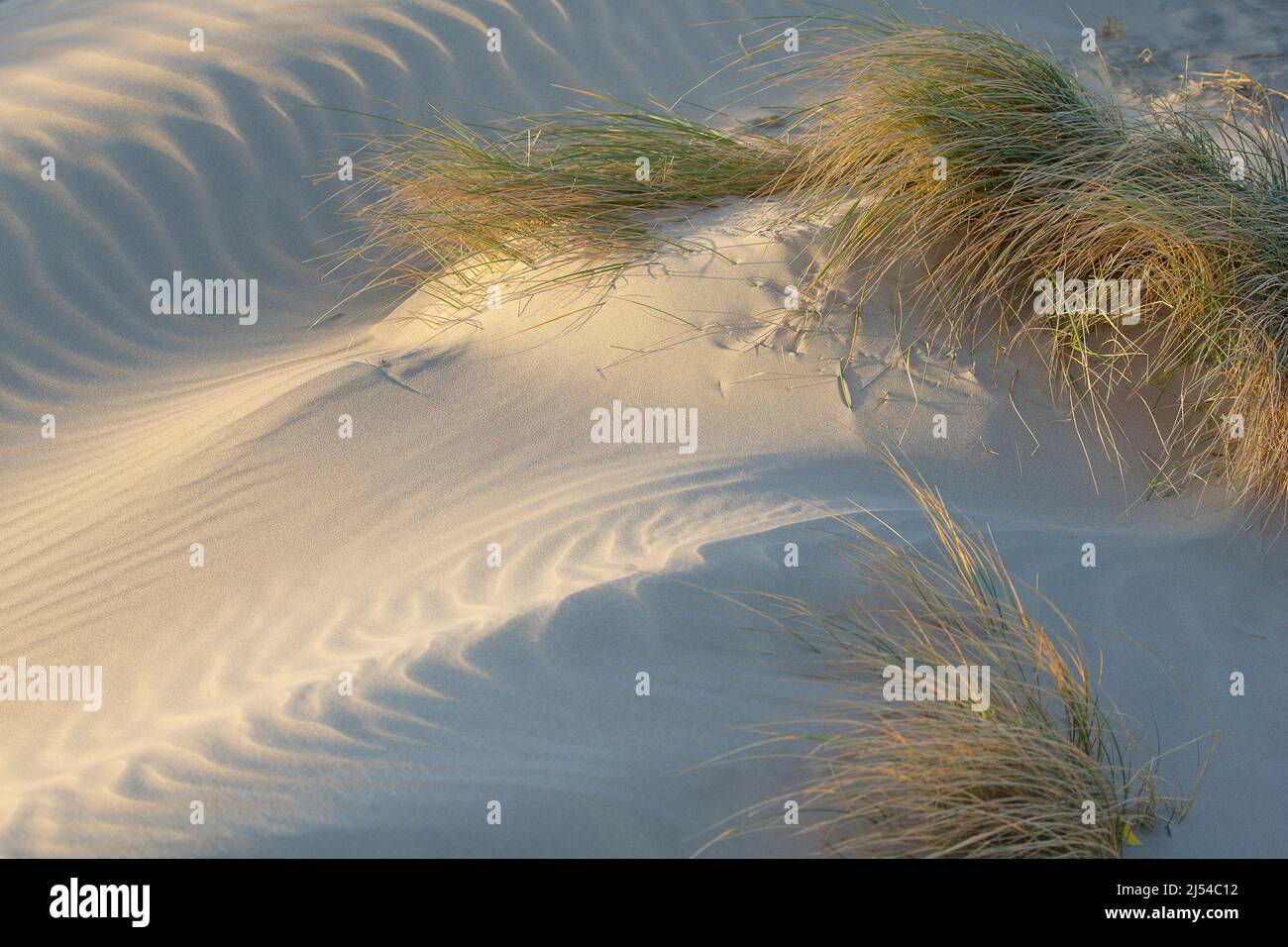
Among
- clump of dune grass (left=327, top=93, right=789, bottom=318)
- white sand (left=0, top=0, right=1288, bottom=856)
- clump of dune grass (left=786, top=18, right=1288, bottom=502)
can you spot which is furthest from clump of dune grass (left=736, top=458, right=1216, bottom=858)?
clump of dune grass (left=327, top=93, right=789, bottom=318)

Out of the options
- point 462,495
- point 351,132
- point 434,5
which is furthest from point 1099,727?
point 434,5

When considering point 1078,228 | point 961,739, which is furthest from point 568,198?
point 961,739

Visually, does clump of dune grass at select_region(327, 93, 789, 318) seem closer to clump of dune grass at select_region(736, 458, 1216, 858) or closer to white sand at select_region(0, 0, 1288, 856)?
white sand at select_region(0, 0, 1288, 856)

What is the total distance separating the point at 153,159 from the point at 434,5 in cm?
184

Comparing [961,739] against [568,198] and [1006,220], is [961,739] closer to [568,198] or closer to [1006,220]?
[1006,220]

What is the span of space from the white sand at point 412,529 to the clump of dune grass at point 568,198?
0.19 meters

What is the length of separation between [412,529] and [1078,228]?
2.21 metres

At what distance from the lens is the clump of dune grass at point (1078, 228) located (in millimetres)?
3359

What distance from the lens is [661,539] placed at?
9.75ft

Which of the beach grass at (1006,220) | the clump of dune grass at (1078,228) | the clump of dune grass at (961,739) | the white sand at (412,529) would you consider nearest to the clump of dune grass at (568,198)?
the beach grass at (1006,220)

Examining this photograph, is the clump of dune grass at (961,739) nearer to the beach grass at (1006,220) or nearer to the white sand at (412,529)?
the white sand at (412,529)

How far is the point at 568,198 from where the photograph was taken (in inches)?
157

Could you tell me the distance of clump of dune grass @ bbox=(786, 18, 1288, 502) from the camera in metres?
3.36
